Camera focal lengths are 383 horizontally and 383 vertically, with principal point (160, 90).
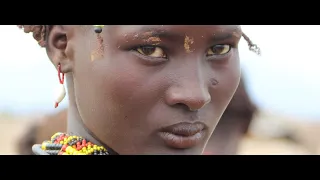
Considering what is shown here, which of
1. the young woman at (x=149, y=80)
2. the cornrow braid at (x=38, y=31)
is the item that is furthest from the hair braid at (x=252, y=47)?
the cornrow braid at (x=38, y=31)

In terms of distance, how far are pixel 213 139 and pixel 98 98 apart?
869 millimetres

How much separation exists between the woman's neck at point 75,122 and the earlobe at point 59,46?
58mm

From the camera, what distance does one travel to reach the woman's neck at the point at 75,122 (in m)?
1.18

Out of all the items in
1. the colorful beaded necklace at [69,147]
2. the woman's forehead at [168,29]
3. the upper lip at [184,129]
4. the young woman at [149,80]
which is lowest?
the colorful beaded necklace at [69,147]

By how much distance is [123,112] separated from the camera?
40.6 inches

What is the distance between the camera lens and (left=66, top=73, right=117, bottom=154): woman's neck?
1178 mm

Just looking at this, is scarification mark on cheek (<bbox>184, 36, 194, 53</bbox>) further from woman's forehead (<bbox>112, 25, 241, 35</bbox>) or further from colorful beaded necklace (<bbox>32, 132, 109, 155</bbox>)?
colorful beaded necklace (<bbox>32, 132, 109, 155</bbox>)

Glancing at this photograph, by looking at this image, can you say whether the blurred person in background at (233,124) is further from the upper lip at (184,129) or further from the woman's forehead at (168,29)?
the woman's forehead at (168,29)

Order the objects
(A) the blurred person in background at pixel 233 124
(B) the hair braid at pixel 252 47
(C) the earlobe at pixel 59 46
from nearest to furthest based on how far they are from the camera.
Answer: (C) the earlobe at pixel 59 46 → (B) the hair braid at pixel 252 47 → (A) the blurred person in background at pixel 233 124

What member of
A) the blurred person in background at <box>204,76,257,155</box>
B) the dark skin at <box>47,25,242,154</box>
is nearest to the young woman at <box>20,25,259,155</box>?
the dark skin at <box>47,25,242,154</box>

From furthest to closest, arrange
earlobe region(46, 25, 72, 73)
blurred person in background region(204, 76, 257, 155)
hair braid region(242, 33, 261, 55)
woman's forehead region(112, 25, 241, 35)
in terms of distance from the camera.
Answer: blurred person in background region(204, 76, 257, 155) < hair braid region(242, 33, 261, 55) < earlobe region(46, 25, 72, 73) < woman's forehead region(112, 25, 241, 35)
